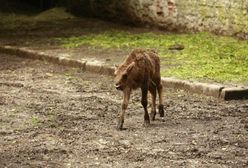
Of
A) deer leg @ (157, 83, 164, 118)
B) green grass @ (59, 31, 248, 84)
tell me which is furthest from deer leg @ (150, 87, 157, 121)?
green grass @ (59, 31, 248, 84)

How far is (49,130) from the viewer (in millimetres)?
6785

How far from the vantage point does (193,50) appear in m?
11.8

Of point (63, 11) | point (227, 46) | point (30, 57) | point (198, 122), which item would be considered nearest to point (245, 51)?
point (227, 46)

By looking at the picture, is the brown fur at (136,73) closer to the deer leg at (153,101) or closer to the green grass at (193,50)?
the deer leg at (153,101)

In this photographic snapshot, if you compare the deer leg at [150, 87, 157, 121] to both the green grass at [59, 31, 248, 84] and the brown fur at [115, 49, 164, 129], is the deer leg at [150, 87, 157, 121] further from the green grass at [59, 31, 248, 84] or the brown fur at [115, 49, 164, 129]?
the green grass at [59, 31, 248, 84]

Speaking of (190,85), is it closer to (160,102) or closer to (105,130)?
(160,102)

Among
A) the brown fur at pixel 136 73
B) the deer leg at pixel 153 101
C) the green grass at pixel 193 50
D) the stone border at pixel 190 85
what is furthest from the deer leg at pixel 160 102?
the green grass at pixel 193 50

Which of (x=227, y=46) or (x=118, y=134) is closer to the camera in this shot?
(x=118, y=134)

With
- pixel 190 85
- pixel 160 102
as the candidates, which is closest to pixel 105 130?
pixel 160 102

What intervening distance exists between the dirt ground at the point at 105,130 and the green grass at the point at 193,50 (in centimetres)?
94

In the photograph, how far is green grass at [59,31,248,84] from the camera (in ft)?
31.5

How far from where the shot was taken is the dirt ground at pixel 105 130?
575 cm

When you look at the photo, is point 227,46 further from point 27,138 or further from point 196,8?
point 27,138

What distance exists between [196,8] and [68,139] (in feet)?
27.0
